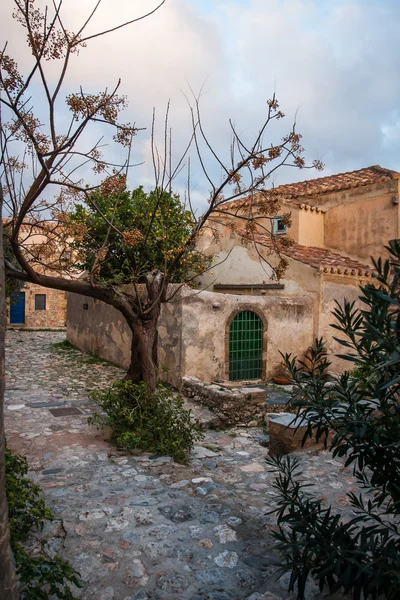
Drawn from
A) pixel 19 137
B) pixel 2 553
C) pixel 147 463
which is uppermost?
pixel 19 137

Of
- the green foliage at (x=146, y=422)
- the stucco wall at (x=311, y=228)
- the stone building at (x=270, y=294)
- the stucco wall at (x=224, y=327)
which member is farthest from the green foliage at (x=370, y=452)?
the stucco wall at (x=311, y=228)

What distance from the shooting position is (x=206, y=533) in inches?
158

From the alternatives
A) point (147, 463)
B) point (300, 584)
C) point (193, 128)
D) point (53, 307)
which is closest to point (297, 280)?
point (193, 128)

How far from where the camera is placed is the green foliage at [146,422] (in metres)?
6.32

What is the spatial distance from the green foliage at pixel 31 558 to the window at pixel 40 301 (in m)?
25.2

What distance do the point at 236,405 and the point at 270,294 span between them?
269 inches

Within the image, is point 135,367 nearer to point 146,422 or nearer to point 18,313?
point 146,422

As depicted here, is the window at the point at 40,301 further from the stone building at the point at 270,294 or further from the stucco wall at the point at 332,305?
the stucco wall at the point at 332,305

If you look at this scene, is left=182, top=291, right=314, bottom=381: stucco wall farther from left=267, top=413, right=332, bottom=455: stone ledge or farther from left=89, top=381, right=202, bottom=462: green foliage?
left=267, top=413, right=332, bottom=455: stone ledge

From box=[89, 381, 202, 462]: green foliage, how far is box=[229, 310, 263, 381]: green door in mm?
5312

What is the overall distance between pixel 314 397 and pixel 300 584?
1094 mm

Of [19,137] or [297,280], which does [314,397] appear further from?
[297,280]

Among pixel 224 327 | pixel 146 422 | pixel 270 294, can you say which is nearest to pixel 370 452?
pixel 146 422

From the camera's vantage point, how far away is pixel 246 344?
12.5 m
